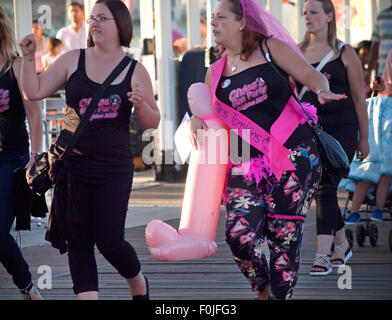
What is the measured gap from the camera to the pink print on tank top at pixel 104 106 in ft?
15.8

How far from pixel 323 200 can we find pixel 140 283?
6.45 ft

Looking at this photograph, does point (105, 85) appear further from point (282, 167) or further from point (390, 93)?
point (390, 93)

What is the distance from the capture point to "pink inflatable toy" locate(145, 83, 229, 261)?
4840mm

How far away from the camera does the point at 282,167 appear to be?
480cm

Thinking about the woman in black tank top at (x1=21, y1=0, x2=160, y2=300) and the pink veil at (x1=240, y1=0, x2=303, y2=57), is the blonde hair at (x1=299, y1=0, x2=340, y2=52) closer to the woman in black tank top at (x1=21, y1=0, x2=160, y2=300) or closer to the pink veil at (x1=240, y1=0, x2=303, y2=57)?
the pink veil at (x1=240, y1=0, x2=303, y2=57)

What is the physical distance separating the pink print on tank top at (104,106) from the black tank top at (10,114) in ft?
2.50

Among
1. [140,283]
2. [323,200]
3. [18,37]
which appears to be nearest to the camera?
[140,283]

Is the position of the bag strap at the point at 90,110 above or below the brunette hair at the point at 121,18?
below

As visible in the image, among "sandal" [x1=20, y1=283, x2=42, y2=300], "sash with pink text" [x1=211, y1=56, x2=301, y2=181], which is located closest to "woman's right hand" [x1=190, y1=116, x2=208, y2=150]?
"sash with pink text" [x1=211, y1=56, x2=301, y2=181]

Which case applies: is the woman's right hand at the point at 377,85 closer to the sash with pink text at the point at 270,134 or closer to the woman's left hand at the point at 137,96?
the sash with pink text at the point at 270,134

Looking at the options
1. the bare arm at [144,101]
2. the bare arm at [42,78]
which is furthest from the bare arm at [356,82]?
the bare arm at [42,78]
